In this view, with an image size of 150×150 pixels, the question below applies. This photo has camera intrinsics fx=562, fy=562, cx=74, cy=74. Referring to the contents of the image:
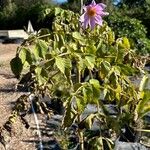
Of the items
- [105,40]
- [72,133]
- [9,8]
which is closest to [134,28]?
[72,133]

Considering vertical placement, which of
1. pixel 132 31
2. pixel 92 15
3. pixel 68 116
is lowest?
pixel 132 31

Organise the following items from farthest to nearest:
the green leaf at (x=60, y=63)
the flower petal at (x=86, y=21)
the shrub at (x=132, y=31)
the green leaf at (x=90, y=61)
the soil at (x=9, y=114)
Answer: the shrub at (x=132, y=31) → the soil at (x=9, y=114) → the flower petal at (x=86, y=21) → the green leaf at (x=90, y=61) → the green leaf at (x=60, y=63)

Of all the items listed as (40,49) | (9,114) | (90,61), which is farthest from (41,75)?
(9,114)

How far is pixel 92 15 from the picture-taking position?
2.71 m

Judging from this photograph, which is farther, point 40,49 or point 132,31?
point 132,31

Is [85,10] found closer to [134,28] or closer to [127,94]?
[127,94]

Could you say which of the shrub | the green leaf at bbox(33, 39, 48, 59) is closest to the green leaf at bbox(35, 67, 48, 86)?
the green leaf at bbox(33, 39, 48, 59)

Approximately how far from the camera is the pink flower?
2703 mm

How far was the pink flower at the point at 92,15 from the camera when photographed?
2.70 m

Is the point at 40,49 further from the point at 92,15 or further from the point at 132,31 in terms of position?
the point at 132,31

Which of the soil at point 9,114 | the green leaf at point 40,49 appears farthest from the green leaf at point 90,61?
the soil at point 9,114

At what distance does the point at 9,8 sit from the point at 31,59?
32655 millimetres

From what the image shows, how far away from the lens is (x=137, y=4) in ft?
81.5

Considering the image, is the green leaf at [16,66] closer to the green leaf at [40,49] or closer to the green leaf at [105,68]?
the green leaf at [40,49]
